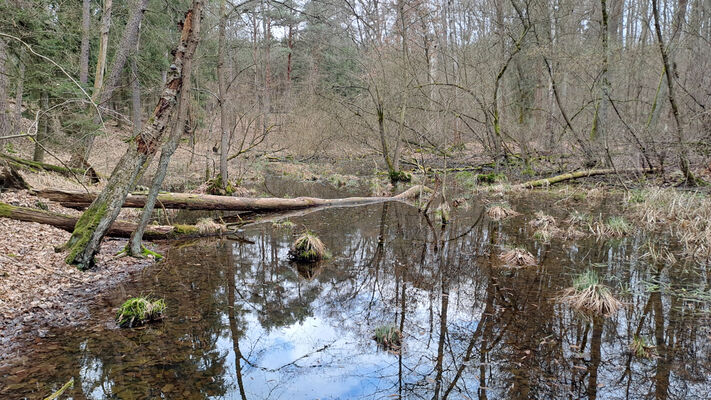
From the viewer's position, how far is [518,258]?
7.21m

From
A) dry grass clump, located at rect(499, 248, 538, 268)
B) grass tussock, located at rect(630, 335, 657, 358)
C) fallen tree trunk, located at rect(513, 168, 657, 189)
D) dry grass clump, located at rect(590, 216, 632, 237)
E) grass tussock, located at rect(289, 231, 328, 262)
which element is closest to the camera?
grass tussock, located at rect(630, 335, 657, 358)

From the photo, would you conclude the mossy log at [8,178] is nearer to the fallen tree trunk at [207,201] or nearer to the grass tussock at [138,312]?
the fallen tree trunk at [207,201]

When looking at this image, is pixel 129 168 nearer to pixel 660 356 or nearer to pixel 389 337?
pixel 389 337

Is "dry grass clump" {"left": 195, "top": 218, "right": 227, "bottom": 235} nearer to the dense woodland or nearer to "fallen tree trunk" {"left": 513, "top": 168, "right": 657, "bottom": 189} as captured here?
the dense woodland

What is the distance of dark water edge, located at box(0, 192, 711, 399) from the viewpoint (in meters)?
3.78

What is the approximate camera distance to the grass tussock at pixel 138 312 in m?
4.83

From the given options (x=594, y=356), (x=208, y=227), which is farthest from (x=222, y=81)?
(x=594, y=356)

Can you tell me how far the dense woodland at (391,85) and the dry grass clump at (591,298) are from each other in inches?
236

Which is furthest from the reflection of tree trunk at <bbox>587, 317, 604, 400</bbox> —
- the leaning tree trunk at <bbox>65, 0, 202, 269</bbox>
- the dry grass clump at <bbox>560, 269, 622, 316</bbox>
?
the leaning tree trunk at <bbox>65, 0, 202, 269</bbox>

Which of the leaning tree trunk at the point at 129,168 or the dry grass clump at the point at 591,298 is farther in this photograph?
the leaning tree trunk at the point at 129,168

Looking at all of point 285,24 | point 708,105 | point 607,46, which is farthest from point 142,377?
point 285,24

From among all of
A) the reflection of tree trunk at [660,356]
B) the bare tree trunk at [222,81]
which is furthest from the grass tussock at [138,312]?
the bare tree trunk at [222,81]

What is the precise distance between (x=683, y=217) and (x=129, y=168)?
35.0 ft

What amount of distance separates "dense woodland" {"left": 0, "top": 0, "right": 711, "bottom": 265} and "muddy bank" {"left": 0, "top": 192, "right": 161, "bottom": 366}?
0.47m
